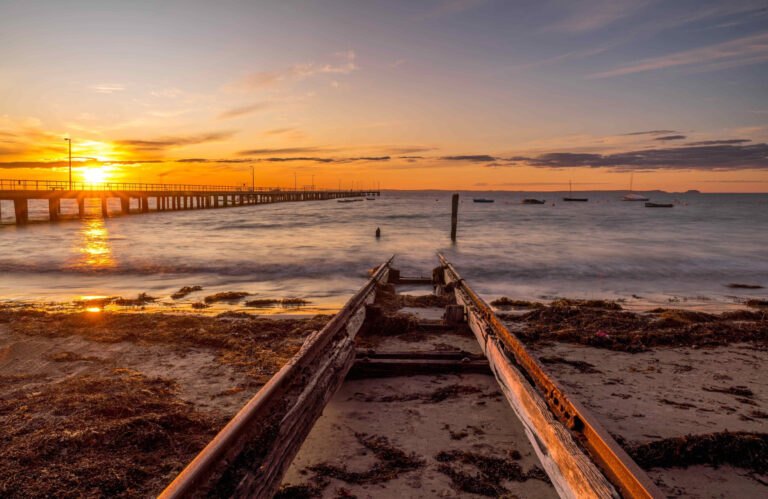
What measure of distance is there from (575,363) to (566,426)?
11.4ft

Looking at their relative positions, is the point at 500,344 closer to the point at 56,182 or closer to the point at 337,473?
the point at 337,473

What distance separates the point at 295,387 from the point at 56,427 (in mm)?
2424

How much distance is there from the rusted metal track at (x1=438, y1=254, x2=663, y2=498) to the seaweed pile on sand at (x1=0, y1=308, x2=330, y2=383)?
3.05 metres

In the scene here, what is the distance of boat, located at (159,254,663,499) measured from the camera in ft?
7.72

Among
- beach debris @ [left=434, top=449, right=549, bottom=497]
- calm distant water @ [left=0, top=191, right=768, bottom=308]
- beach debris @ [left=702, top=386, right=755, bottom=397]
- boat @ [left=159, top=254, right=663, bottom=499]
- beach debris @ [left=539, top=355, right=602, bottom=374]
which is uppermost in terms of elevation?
boat @ [left=159, top=254, right=663, bottom=499]

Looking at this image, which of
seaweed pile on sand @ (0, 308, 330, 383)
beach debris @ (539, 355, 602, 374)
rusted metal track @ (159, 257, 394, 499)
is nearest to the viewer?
rusted metal track @ (159, 257, 394, 499)

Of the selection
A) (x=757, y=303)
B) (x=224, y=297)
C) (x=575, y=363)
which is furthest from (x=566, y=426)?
(x=757, y=303)

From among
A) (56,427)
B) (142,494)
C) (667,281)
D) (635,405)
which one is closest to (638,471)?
(635,405)

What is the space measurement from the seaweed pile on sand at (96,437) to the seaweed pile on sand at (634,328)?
5.39 meters

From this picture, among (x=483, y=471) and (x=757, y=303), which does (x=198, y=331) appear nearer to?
(x=483, y=471)

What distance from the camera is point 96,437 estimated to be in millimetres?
3734

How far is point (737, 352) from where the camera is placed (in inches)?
260

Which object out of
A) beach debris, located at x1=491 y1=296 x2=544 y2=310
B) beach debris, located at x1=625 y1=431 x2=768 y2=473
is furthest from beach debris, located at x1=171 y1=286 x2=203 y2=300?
beach debris, located at x1=625 y1=431 x2=768 y2=473

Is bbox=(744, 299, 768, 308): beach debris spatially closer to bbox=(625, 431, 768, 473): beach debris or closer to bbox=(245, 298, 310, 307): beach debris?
bbox=(625, 431, 768, 473): beach debris
